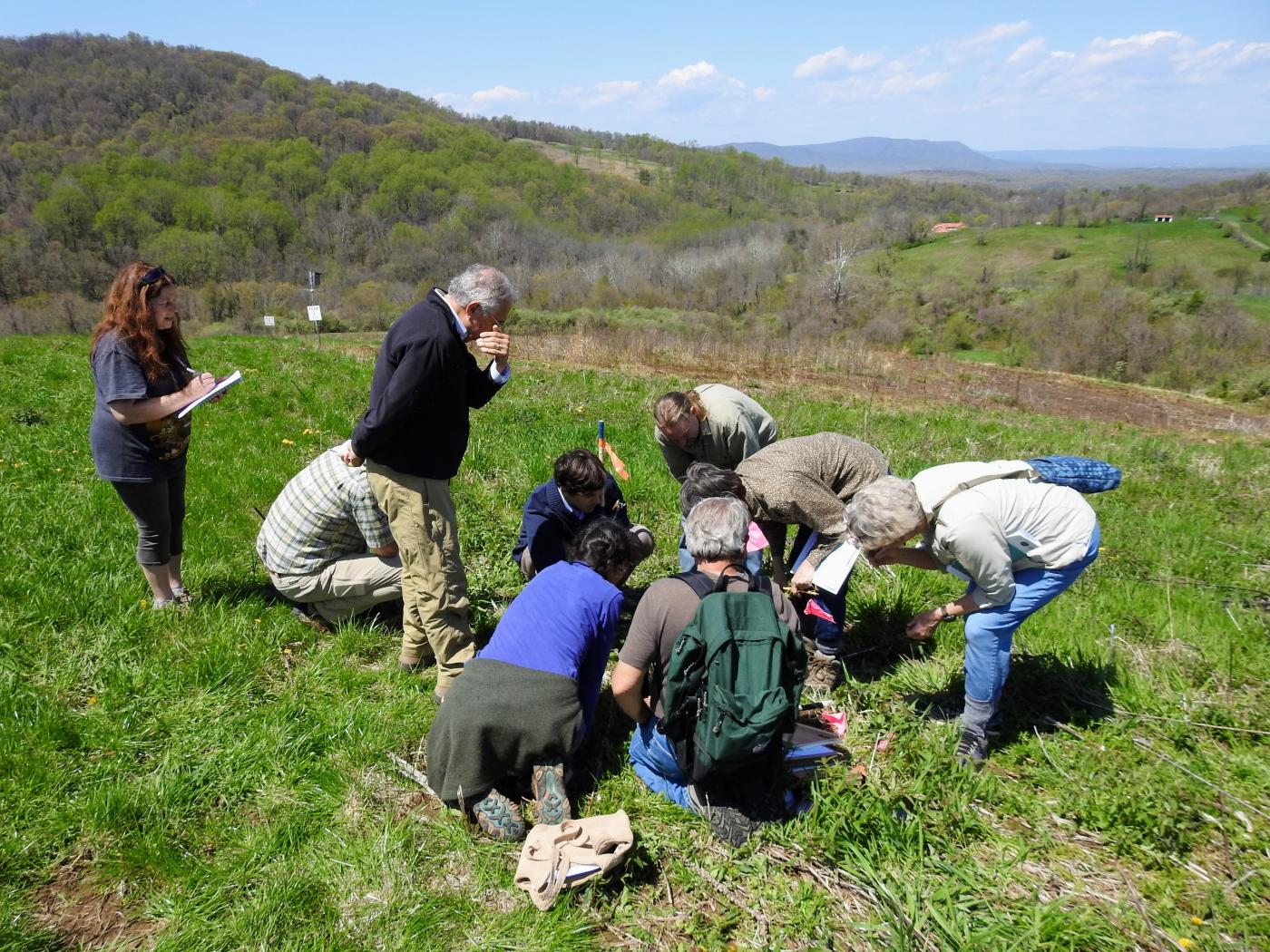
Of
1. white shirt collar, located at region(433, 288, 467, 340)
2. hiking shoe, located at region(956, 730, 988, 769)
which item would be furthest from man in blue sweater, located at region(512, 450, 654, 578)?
hiking shoe, located at region(956, 730, 988, 769)

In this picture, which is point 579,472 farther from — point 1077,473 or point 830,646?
point 1077,473

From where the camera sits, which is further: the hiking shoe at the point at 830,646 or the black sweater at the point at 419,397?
the hiking shoe at the point at 830,646

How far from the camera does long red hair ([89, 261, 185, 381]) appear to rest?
350 cm

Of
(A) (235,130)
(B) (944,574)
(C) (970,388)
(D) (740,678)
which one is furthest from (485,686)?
(A) (235,130)

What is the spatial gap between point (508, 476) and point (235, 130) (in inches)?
4733

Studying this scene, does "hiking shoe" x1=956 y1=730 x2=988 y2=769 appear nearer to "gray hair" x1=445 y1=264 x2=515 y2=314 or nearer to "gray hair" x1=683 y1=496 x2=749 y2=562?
"gray hair" x1=683 y1=496 x2=749 y2=562

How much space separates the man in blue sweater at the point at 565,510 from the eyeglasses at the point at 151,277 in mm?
2287

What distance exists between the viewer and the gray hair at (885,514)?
9.29ft

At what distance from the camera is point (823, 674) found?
3.83m

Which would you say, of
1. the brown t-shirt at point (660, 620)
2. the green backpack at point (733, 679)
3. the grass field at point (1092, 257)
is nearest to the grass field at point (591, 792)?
the green backpack at point (733, 679)

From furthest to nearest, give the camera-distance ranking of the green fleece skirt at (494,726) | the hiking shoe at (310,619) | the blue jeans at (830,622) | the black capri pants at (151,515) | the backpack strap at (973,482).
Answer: the hiking shoe at (310,619) → the blue jeans at (830,622) → the black capri pants at (151,515) → the backpack strap at (973,482) → the green fleece skirt at (494,726)

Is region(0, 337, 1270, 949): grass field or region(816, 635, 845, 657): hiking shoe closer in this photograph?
region(0, 337, 1270, 949): grass field

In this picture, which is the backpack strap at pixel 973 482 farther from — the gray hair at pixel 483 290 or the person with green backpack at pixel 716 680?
the gray hair at pixel 483 290

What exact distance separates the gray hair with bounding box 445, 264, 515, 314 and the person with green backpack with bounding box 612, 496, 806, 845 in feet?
4.65
